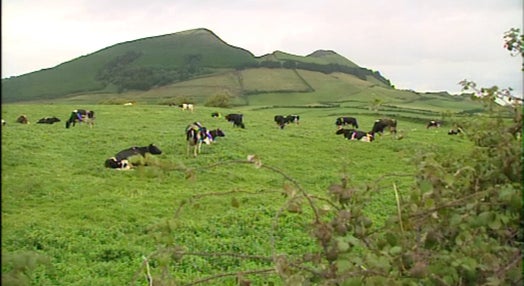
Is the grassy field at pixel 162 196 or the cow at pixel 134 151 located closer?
the grassy field at pixel 162 196

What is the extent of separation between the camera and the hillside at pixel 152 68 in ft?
307

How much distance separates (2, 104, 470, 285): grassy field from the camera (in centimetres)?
433

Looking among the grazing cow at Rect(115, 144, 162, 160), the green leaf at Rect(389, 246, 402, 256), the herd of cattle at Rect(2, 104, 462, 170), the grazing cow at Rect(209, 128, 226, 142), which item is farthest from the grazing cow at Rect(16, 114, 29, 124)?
the green leaf at Rect(389, 246, 402, 256)

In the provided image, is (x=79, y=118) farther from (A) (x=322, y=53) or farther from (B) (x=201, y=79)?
(A) (x=322, y=53)

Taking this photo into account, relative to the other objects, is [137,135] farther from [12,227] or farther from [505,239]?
[505,239]

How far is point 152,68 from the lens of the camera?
103 meters

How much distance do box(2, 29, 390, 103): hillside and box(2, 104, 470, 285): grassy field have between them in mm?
58986

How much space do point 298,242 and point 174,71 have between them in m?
94.7

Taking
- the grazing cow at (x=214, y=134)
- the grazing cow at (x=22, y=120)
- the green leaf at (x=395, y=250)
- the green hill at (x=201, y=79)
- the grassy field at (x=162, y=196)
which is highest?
the green hill at (x=201, y=79)

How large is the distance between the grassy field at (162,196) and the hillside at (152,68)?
58986 mm

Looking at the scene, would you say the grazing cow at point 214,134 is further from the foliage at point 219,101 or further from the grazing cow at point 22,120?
the foliage at point 219,101

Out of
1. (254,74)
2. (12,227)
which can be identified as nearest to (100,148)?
(12,227)

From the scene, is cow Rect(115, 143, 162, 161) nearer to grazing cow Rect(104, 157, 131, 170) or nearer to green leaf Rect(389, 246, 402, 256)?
grazing cow Rect(104, 157, 131, 170)

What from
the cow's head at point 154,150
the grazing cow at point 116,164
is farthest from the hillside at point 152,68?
the grazing cow at point 116,164
